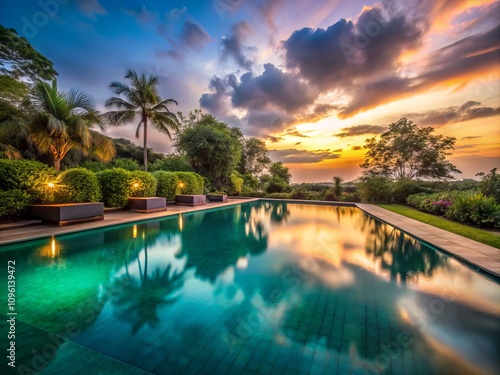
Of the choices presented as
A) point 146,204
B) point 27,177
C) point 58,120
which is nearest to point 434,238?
point 146,204

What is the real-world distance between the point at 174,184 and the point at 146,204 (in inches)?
161

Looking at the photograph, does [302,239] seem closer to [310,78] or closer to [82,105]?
[310,78]

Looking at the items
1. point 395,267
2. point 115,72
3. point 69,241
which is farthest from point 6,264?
point 115,72

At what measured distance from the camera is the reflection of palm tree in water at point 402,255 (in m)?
4.56

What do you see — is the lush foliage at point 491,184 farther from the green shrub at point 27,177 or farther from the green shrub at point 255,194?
the green shrub at point 27,177

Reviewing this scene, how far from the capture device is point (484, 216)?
771 cm

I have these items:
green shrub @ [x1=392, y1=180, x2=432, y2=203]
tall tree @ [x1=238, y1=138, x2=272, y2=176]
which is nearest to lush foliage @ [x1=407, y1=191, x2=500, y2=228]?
green shrub @ [x1=392, y1=180, x2=432, y2=203]

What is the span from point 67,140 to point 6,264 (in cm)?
870

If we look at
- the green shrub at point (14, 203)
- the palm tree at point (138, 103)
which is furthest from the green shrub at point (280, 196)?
the green shrub at point (14, 203)

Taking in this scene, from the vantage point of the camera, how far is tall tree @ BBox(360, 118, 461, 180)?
18.2m

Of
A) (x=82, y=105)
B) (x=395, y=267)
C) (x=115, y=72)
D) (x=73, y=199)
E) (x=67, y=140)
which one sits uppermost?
(x=115, y=72)

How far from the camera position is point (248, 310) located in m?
3.00

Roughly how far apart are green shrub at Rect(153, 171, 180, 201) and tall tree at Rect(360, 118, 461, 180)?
16.8m

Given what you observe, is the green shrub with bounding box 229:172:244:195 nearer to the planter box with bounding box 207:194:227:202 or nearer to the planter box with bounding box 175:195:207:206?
the planter box with bounding box 207:194:227:202
